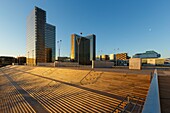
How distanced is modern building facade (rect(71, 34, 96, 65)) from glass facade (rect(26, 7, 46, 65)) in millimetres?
26822

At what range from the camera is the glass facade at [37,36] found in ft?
274

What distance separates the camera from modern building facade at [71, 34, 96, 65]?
259ft

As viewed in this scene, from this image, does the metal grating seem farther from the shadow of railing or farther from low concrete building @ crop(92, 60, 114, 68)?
low concrete building @ crop(92, 60, 114, 68)

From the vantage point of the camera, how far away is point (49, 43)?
313 ft

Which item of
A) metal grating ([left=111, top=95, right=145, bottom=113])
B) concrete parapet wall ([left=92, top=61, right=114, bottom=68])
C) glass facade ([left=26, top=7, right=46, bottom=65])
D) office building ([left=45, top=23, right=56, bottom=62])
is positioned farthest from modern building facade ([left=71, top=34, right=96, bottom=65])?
metal grating ([left=111, top=95, right=145, bottom=113])

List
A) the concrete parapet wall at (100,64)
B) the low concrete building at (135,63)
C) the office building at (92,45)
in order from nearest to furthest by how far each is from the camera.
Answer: the low concrete building at (135,63), the concrete parapet wall at (100,64), the office building at (92,45)

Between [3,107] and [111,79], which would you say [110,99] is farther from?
[3,107]

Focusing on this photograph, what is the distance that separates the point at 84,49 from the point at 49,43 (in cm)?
3534

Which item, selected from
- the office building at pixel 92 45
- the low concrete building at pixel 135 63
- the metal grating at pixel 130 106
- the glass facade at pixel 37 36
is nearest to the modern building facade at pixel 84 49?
the office building at pixel 92 45

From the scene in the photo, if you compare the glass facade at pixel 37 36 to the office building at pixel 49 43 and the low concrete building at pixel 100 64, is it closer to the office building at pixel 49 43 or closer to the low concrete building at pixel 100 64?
the office building at pixel 49 43

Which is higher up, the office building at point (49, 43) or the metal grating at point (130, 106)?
the office building at point (49, 43)

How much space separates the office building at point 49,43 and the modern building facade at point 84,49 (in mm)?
24903

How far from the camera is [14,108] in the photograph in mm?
7105

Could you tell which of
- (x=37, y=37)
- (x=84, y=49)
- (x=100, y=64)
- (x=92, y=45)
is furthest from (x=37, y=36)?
(x=100, y=64)
